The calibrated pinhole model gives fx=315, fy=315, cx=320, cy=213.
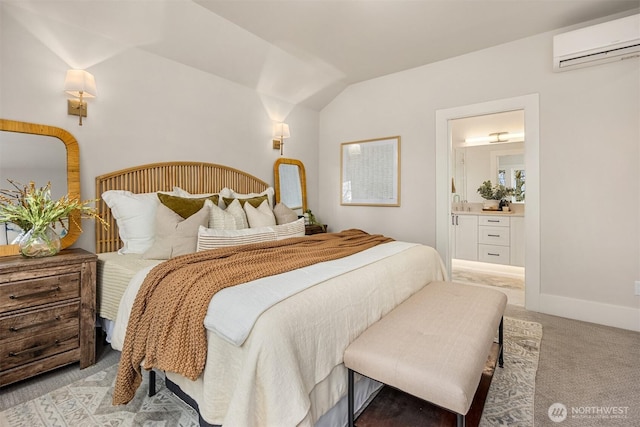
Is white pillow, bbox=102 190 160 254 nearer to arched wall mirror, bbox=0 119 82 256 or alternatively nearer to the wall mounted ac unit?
arched wall mirror, bbox=0 119 82 256

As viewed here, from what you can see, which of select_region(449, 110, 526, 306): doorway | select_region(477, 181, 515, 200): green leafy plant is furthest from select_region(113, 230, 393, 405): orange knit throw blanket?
select_region(477, 181, 515, 200): green leafy plant

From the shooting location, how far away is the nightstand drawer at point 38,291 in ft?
5.64

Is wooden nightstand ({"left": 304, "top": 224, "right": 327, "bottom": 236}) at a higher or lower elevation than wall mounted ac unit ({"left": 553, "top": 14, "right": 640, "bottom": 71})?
lower

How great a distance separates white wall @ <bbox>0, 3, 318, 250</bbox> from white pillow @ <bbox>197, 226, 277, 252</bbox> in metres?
1.06

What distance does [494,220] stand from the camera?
505 centimetres

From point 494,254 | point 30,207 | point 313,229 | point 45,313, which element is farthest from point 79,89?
point 494,254

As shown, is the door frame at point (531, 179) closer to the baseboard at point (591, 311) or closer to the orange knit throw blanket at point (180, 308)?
the baseboard at point (591, 311)

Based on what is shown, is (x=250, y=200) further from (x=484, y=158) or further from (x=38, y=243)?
(x=484, y=158)

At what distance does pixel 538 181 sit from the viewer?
307cm

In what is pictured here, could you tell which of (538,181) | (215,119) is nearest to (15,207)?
(215,119)

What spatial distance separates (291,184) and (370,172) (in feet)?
3.54

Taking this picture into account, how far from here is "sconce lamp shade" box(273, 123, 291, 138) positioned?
155 inches

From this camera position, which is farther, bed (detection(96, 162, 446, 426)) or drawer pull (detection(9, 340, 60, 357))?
drawer pull (detection(9, 340, 60, 357))

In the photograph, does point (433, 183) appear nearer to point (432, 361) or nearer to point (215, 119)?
point (215, 119)
